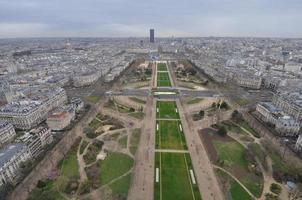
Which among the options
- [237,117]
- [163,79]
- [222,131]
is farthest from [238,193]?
[163,79]

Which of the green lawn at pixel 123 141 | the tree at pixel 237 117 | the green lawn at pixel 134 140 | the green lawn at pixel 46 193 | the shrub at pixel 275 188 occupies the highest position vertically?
the tree at pixel 237 117

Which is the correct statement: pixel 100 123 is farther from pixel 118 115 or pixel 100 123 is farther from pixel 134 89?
pixel 134 89

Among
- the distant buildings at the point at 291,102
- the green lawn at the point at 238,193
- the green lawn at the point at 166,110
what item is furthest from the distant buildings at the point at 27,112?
the distant buildings at the point at 291,102

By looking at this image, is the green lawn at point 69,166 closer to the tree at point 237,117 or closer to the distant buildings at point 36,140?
the distant buildings at point 36,140

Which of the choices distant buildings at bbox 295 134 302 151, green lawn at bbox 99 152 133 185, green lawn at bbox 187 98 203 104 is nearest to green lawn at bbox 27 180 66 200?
green lawn at bbox 99 152 133 185

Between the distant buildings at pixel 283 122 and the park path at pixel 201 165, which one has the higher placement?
the distant buildings at pixel 283 122

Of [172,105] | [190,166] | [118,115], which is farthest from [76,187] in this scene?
[172,105]
